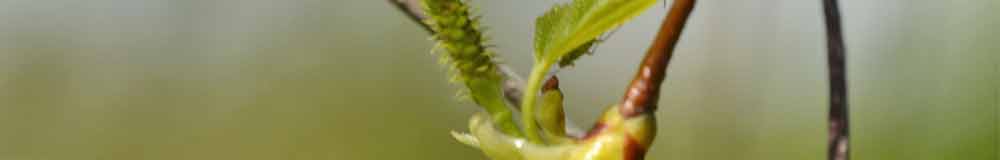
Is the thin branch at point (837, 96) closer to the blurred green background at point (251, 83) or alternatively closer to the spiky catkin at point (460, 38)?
the spiky catkin at point (460, 38)

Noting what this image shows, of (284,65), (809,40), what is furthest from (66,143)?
(809,40)

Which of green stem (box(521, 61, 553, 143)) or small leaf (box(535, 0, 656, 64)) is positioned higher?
small leaf (box(535, 0, 656, 64))

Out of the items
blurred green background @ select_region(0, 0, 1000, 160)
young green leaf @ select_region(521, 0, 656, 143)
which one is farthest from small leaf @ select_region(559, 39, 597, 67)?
blurred green background @ select_region(0, 0, 1000, 160)

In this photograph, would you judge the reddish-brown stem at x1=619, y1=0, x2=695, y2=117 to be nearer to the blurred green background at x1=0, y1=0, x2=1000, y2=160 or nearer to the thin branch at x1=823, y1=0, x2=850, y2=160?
the thin branch at x1=823, y1=0, x2=850, y2=160

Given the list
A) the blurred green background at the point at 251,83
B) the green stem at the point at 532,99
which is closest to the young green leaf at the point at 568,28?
the green stem at the point at 532,99

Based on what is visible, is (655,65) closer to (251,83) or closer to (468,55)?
(468,55)

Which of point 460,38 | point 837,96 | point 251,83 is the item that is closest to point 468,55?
point 460,38

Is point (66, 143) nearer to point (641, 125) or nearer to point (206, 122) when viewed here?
point (206, 122)
